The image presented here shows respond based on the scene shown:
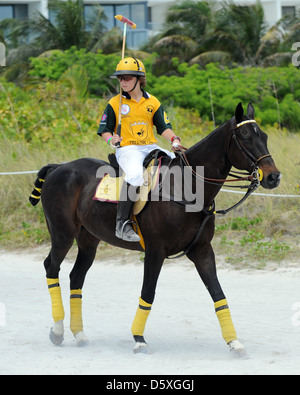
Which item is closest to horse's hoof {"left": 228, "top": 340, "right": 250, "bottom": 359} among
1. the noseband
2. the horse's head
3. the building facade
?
the horse's head

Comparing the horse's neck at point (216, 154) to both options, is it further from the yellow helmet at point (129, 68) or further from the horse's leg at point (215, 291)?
the yellow helmet at point (129, 68)

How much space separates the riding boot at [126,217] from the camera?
5.99m

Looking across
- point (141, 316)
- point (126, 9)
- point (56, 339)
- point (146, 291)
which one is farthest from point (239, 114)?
point (126, 9)

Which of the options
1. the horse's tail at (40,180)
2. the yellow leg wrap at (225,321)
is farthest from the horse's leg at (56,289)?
the yellow leg wrap at (225,321)

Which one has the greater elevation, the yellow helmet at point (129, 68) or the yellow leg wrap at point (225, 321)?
the yellow helmet at point (129, 68)

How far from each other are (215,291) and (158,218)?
32.0 inches

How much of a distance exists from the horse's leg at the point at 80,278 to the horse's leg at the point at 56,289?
126mm

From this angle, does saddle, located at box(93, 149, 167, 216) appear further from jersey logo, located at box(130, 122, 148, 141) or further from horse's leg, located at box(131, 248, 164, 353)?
horse's leg, located at box(131, 248, 164, 353)

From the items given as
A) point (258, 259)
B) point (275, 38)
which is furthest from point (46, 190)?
point (275, 38)

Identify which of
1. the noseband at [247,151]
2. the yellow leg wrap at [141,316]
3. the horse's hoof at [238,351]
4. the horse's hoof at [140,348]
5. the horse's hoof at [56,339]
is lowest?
the horse's hoof at [56,339]

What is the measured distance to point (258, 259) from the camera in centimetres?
990

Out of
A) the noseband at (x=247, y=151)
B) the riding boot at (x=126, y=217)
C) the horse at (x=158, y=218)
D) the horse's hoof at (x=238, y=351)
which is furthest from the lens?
the riding boot at (x=126, y=217)

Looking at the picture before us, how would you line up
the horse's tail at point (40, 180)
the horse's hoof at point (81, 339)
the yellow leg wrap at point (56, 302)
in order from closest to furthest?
1. the horse's hoof at point (81, 339)
2. the yellow leg wrap at point (56, 302)
3. the horse's tail at point (40, 180)
